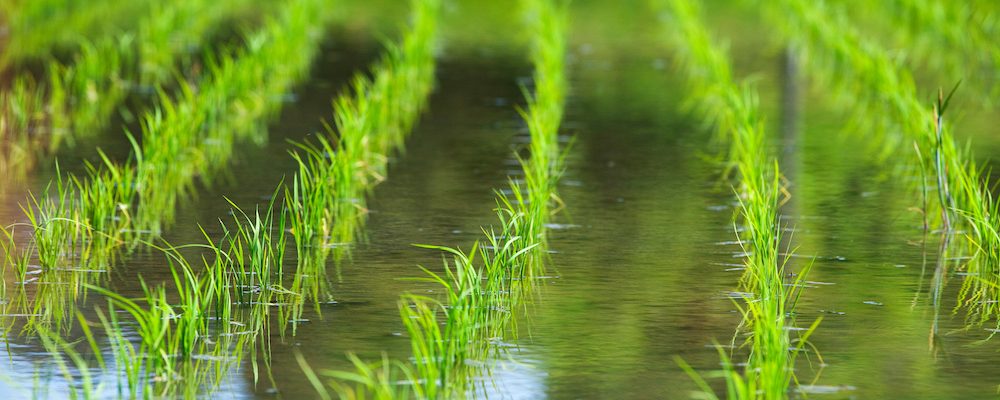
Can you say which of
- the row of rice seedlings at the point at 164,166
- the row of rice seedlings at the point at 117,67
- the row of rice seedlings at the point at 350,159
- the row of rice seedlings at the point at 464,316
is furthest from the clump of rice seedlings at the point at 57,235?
the row of rice seedlings at the point at 117,67

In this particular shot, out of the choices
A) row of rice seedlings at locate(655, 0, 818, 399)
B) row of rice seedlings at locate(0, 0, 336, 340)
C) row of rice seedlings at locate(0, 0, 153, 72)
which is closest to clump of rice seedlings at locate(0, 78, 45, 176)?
row of rice seedlings at locate(0, 0, 336, 340)

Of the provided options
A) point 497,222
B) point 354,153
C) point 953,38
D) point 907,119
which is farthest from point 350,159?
point 953,38

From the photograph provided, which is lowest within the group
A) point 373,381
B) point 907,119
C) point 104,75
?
point 373,381

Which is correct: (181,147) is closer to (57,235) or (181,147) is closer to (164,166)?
(164,166)

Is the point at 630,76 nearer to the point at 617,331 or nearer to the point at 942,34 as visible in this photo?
the point at 942,34

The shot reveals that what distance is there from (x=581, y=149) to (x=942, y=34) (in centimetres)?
509

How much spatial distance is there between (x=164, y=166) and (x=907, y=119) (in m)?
3.14

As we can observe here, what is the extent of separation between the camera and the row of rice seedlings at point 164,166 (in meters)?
5.16

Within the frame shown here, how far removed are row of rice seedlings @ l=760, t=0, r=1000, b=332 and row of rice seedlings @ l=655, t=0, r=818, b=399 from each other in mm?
561

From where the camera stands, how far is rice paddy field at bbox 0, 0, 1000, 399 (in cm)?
386

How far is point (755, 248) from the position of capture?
494cm

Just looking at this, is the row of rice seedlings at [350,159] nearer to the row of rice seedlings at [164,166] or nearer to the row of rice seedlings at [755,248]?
the row of rice seedlings at [164,166]

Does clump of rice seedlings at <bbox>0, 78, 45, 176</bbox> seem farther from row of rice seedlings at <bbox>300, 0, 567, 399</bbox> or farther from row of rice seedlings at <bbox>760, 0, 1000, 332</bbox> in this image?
row of rice seedlings at <bbox>760, 0, 1000, 332</bbox>

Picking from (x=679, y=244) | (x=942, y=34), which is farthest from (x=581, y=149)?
(x=942, y=34)
